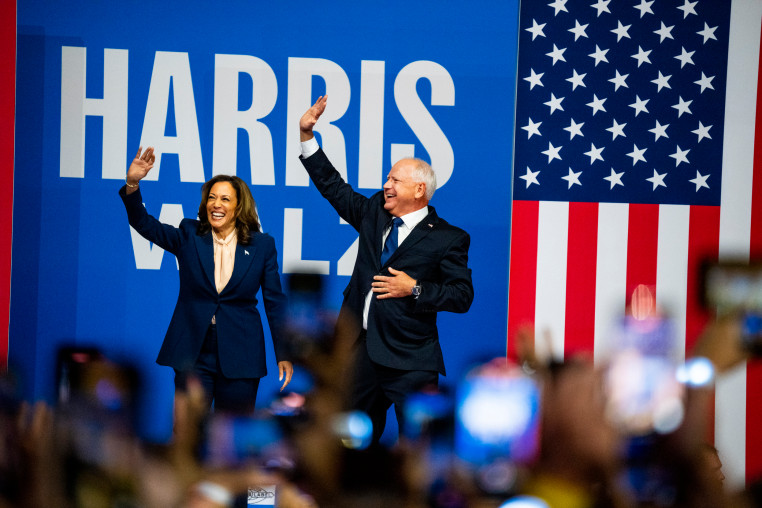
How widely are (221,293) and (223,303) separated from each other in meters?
0.04

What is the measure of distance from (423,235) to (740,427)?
2.24m

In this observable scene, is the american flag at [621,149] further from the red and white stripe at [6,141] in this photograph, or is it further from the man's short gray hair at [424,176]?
the red and white stripe at [6,141]

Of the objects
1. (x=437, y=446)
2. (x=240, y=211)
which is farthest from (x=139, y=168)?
(x=437, y=446)

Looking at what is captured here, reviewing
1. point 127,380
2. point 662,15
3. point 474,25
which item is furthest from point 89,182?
point 127,380

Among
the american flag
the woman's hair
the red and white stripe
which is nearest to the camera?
the woman's hair

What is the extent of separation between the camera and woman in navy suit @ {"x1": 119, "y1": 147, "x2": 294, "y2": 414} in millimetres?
3129

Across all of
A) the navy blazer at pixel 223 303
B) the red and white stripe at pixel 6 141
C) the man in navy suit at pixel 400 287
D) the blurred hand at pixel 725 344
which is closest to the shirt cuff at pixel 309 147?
the man in navy suit at pixel 400 287

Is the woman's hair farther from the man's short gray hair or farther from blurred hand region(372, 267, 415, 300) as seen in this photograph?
the man's short gray hair

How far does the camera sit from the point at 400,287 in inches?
122

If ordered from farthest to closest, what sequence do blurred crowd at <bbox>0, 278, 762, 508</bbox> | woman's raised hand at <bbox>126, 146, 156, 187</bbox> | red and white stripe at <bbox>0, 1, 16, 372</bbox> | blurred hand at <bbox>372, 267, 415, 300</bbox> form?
red and white stripe at <bbox>0, 1, 16, 372</bbox> → woman's raised hand at <bbox>126, 146, 156, 187</bbox> → blurred hand at <bbox>372, 267, 415, 300</bbox> → blurred crowd at <bbox>0, 278, 762, 508</bbox>

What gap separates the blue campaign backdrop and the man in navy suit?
56 cm

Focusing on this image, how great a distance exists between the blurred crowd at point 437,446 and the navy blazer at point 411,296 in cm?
238

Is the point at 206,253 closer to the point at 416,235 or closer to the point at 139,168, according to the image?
the point at 139,168

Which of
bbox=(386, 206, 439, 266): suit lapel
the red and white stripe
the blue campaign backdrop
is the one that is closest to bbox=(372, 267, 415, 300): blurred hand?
bbox=(386, 206, 439, 266): suit lapel
